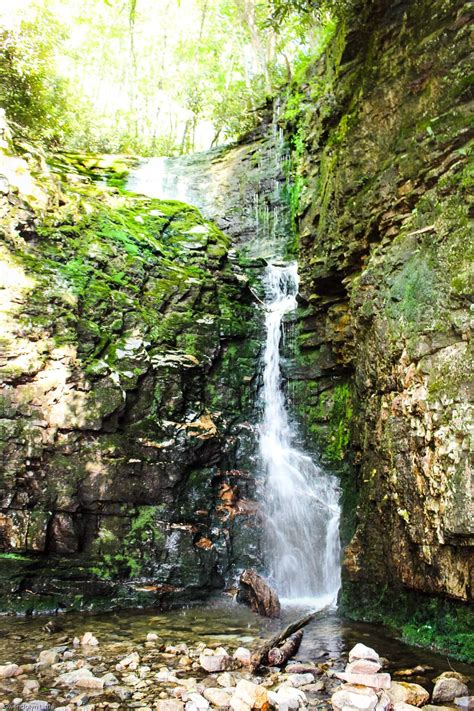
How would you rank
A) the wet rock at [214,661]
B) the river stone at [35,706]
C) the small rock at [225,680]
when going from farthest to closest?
1. the wet rock at [214,661]
2. the small rock at [225,680]
3. the river stone at [35,706]

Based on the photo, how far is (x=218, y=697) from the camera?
12.3ft

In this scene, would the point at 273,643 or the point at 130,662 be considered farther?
the point at 273,643

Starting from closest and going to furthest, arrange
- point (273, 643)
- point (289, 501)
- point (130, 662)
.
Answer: point (130, 662), point (273, 643), point (289, 501)

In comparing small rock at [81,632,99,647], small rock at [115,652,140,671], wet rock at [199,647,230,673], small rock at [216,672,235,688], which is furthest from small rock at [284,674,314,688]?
small rock at [81,632,99,647]

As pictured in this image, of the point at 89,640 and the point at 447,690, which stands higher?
the point at 447,690

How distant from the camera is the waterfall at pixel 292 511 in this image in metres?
7.67

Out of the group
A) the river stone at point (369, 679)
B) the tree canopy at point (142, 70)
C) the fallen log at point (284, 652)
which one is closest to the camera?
the river stone at point (369, 679)

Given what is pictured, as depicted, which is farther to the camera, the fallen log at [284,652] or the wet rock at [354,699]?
the fallen log at [284,652]

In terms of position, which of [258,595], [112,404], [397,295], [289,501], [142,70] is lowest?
[258,595]

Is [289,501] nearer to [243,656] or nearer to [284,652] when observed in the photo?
[284,652]

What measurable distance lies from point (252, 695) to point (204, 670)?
3.04ft

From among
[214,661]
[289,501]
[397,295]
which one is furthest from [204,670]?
[397,295]

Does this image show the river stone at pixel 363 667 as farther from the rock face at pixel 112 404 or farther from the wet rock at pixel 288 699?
the rock face at pixel 112 404

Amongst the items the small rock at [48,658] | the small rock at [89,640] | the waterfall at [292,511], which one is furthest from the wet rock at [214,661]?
the waterfall at [292,511]
